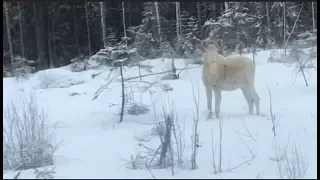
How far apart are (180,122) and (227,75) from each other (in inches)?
47.9

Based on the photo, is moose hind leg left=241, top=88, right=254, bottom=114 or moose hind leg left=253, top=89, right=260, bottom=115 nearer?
moose hind leg left=253, top=89, right=260, bottom=115

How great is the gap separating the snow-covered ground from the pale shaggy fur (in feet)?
0.47

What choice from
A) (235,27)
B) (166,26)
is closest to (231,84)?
(235,27)

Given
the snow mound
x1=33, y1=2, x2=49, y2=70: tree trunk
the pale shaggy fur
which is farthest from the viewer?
x1=33, y1=2, x2=49, y2=70: tree trunk

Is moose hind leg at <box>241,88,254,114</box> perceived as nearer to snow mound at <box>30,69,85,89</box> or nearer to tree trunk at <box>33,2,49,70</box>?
snow mound at <box>30,69,85,89</box>

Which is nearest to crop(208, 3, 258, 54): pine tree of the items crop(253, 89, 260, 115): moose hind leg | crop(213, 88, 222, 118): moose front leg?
crop(253, 89, 260, 115): moose hind leg

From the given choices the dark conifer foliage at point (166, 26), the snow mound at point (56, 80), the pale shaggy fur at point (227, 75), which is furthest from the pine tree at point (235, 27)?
the snow mound at point (56, 80)

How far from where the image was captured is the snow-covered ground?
10.9 ft

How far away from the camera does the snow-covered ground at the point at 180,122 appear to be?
332 cm

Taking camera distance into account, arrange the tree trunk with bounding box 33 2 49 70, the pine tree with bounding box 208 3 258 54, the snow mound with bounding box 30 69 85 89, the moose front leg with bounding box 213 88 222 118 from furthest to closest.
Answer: the tree trunk with bounding box 33 2 49 70 → the snow mound with bounding box 30 69 85 89 → the pine tree with bounding box 208 3 258 54 → the moose front leg with bounding box 213 88 222 118

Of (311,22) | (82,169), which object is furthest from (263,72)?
(82,169)

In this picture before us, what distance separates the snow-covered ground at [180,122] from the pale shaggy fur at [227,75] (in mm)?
145

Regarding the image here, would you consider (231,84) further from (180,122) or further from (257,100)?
(180,122)

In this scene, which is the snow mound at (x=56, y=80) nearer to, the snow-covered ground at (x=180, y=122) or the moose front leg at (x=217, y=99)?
the snow-covered ground at (x=180, y=122)
